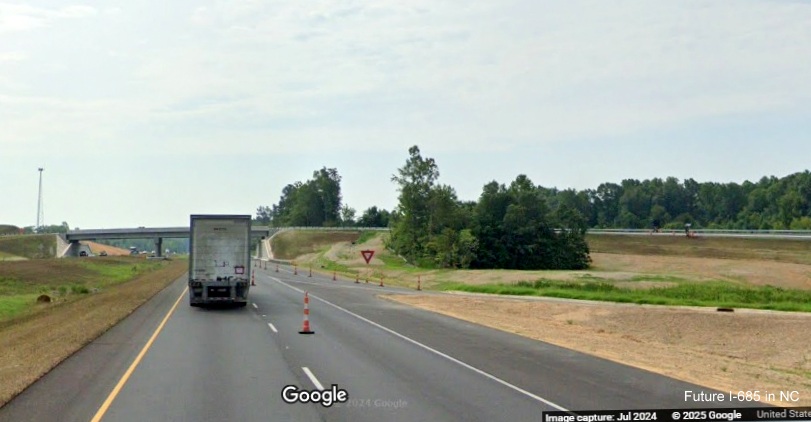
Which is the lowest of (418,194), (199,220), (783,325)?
(783,325)

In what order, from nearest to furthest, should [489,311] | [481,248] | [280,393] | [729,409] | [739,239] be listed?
[729,409] → [280,393] → [489,311] → [481,248] → [739,239]

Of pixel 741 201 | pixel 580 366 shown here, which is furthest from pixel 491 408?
pixel 741 201

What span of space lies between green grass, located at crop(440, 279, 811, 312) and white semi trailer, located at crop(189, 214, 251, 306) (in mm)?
20631

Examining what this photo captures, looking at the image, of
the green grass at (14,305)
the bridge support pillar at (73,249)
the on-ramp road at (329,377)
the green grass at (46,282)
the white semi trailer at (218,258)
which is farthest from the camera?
the bridge support pillar at (73,249)

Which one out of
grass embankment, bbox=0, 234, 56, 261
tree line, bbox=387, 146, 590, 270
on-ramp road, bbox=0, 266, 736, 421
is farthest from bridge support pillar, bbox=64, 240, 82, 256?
on-ramp road, bbox=0, 266, 736, 421

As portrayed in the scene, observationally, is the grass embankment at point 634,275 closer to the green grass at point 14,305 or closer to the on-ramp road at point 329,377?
the on-ramp road at point 329,377

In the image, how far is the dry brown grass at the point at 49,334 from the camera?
55.0ft

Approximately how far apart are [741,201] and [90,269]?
526 feet

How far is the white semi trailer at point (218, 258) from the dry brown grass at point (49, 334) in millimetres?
3139

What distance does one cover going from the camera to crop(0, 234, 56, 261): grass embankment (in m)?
126

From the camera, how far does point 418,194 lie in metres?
101

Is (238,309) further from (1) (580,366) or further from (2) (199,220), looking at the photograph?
(1) (580,366)

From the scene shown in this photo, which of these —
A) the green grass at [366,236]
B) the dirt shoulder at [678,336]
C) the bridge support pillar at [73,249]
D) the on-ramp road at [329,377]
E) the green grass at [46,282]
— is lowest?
the dirt shoulder at [678,336]

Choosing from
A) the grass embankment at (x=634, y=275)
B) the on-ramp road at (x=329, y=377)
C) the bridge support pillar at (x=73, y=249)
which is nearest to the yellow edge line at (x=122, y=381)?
the on-ramp road at (x=329, y=377)
